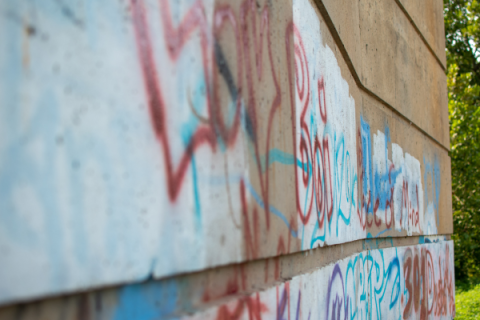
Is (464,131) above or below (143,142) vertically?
above

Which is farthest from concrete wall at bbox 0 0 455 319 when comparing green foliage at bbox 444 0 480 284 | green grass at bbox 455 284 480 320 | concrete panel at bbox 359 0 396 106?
green foliage at bbox 444 0 480 284

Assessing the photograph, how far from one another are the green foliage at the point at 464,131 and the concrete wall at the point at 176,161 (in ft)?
31.4

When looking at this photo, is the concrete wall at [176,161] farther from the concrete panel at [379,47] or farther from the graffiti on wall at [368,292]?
the concrete panel at [379,47]

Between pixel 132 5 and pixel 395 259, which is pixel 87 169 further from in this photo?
pixel 395 259

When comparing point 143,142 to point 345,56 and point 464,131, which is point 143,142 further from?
point 464,131

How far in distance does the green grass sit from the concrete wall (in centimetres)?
695

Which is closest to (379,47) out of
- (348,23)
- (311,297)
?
(348,23)

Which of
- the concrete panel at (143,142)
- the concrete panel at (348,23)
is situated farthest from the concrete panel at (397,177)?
the concrete panel at (143,142)

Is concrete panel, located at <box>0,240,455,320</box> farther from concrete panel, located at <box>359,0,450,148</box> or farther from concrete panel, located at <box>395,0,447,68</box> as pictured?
concrete panel, located at <box>395,0,447,68</box>

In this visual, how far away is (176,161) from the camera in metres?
1.68

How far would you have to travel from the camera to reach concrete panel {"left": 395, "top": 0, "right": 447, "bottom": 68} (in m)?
6.77

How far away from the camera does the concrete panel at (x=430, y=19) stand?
267 inches

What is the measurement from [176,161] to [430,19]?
7403 mm

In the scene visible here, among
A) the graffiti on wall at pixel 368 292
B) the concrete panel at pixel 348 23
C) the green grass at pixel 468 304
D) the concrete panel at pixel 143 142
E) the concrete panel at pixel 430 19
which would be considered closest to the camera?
the concrete panel at pixel 143 142
